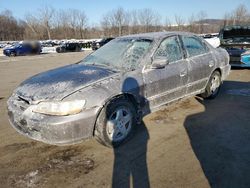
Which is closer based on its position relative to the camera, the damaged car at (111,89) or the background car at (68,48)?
the damaged car at (111,89)

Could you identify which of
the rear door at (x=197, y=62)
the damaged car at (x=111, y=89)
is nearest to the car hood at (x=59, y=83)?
the damaged car at (x=111, y=89)

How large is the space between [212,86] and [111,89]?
3128 millimetres

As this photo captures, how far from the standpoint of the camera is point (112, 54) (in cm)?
423

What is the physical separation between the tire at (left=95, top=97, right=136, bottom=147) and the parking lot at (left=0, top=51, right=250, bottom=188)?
0.53ft

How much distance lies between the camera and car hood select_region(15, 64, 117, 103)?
3.04m

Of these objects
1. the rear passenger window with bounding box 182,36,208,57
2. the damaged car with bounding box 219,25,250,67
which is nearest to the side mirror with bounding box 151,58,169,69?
the rear passenger window with bounding box 182,36,208,57

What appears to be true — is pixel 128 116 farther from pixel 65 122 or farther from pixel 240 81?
pixel 240 81

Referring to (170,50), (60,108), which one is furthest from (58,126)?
(170,50)

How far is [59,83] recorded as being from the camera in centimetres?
327

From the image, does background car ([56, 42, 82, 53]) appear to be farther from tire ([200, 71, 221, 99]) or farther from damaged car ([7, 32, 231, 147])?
tire ([200, 71, 221, 99])

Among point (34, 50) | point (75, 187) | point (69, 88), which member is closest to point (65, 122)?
point (69, 88)

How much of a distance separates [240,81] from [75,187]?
22.0 feet

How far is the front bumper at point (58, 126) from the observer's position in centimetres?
290

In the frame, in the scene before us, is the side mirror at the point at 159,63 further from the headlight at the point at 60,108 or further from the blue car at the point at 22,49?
the blue car at the point at 22,49
